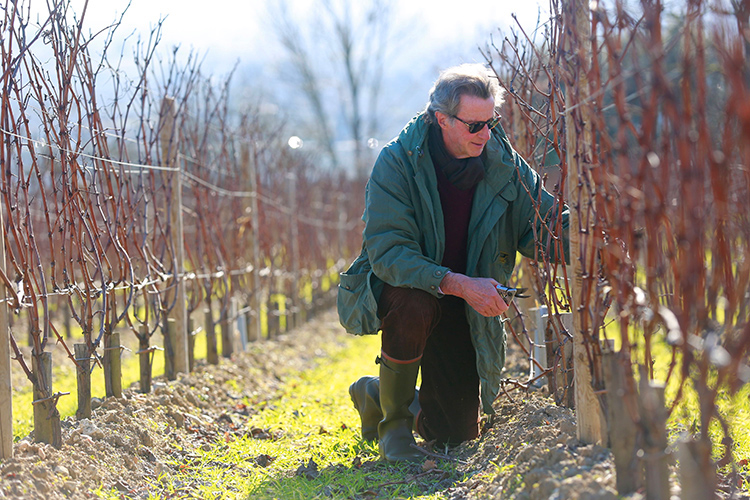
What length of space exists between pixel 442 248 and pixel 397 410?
665mm

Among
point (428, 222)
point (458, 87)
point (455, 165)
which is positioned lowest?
point (428, 222)

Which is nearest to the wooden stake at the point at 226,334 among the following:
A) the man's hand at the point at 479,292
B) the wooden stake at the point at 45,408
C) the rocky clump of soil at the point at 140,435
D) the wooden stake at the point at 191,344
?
the rocky clump of soil at the point at 140,435

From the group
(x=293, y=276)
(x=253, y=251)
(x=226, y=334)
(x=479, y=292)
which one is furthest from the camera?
(x=293, y=276)

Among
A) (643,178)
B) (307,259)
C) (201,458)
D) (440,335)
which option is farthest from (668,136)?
(307,259)

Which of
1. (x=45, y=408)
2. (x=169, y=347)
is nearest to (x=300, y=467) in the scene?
(x=45, y=408)

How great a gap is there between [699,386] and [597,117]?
0.69 m

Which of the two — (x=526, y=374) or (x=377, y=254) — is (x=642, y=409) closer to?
(x=377, y=254)

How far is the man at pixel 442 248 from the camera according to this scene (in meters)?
2.79

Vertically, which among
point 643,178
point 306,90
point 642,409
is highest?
point 306,90

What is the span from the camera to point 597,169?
76.7 inches

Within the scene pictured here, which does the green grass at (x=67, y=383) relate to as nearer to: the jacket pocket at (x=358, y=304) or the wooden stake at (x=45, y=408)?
the wooden stake at (x=45, y=408)

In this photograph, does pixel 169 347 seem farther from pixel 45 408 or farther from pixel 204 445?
pixel 45 408

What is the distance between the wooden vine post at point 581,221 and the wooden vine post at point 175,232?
2789 millimetres

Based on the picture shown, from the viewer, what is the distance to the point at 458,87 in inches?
Result: 112
